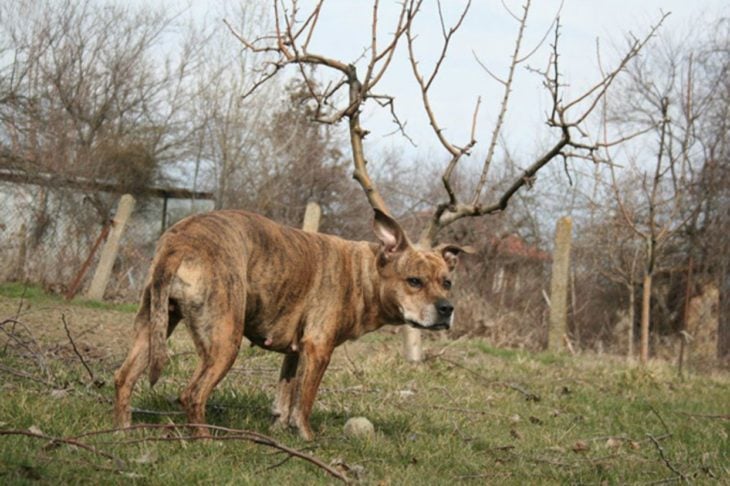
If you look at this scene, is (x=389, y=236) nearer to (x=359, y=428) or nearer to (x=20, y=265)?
(x=359, y=428)

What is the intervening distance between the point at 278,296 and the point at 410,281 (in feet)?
3.48

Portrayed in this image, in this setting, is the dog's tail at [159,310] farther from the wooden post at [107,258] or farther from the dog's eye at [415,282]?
the wooden post at [107,258]

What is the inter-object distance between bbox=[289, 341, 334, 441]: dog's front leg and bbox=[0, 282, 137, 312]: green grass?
882 cm

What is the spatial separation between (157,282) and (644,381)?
26.0ft

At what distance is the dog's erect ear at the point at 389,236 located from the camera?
20.2 feet

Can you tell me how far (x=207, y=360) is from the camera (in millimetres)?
4738

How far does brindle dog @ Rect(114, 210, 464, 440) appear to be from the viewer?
468 centimetres

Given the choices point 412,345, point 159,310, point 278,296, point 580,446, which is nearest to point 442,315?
point 278,296

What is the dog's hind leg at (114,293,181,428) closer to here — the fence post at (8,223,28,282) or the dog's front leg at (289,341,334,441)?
the dog's front leg at (289,341,334,441)

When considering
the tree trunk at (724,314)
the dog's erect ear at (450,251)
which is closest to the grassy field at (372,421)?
the dog's erect ear at (450,251)

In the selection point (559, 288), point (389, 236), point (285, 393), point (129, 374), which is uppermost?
point (559, 288)

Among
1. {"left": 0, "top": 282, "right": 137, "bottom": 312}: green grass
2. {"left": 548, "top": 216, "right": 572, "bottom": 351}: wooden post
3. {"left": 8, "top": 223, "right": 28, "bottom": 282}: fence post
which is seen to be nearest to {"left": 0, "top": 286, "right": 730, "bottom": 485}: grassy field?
{"left": 0, "top": 282, "right": 137, "bottom": 312}: green grass

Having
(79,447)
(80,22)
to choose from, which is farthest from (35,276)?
(80,22)

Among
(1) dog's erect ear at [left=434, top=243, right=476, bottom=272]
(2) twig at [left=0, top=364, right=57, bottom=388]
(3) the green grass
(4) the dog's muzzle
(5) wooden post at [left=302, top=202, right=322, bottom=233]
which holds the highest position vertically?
(5) wooden post at [left=302, top=202, right=322, bottom=233]
